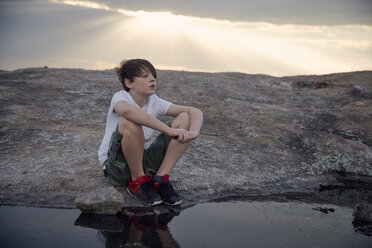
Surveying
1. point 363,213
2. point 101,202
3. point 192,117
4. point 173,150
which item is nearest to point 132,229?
point 101,202

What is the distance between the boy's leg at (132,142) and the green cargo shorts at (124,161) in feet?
0.42

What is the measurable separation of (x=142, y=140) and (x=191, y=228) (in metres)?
1.05

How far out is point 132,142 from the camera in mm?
3998

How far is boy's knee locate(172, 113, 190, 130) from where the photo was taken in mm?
4371

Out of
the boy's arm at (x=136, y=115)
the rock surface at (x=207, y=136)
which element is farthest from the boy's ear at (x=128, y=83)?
the rock surface at (x=207, y=136)

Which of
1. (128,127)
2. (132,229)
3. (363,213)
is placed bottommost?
(132,229)

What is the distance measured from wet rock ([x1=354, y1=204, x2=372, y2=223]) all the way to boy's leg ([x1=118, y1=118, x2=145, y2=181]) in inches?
97.2

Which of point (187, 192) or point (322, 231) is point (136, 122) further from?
point (322, 231)

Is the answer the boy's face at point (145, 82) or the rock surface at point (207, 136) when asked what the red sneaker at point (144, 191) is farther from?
the boy's face at point (145, 82)

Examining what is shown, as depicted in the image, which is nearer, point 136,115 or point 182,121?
point 136,115

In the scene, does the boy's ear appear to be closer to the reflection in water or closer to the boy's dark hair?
the boy's dark hair

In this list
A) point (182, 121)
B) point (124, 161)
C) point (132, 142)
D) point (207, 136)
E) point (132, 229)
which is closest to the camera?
point (132, 229)

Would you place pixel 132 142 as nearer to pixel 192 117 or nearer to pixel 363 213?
pixel 192 117

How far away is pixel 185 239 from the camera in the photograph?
11.3ft
